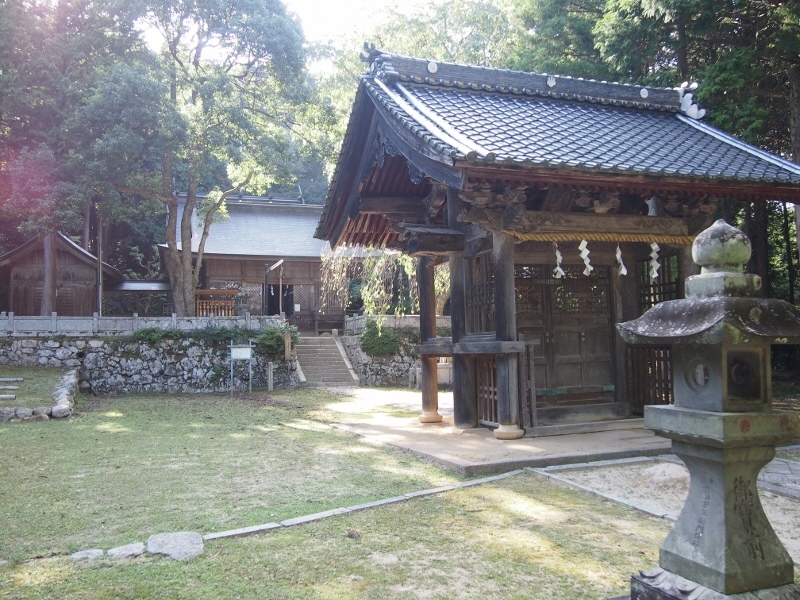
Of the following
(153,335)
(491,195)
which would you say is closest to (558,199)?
(491,195)

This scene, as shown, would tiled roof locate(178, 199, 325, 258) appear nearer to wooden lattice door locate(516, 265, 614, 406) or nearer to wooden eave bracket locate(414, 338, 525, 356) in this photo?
wooden eave bracket locate(414, 338, 525, 356)

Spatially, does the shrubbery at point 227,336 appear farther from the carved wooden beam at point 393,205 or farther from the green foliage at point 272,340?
the carved wooden beam at point 393,205

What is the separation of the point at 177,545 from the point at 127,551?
332mm

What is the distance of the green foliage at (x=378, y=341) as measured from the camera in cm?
2275

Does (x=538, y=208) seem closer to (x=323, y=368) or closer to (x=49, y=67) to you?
(x=323, y=368)

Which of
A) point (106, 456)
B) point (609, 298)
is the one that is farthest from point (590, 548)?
point (106, 456)

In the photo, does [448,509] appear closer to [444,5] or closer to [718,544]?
[718,544]

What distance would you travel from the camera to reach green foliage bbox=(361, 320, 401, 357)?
22.8 m

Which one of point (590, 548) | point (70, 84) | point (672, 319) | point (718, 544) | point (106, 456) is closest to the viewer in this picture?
point (718, 544)

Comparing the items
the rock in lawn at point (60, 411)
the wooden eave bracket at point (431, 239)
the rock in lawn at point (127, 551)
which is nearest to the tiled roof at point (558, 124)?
the wooden eave bracket at point (431, 239)

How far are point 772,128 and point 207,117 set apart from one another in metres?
18.1

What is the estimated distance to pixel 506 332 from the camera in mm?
8273

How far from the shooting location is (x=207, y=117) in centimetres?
2208

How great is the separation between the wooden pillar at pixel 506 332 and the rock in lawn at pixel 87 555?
538 centimetres
